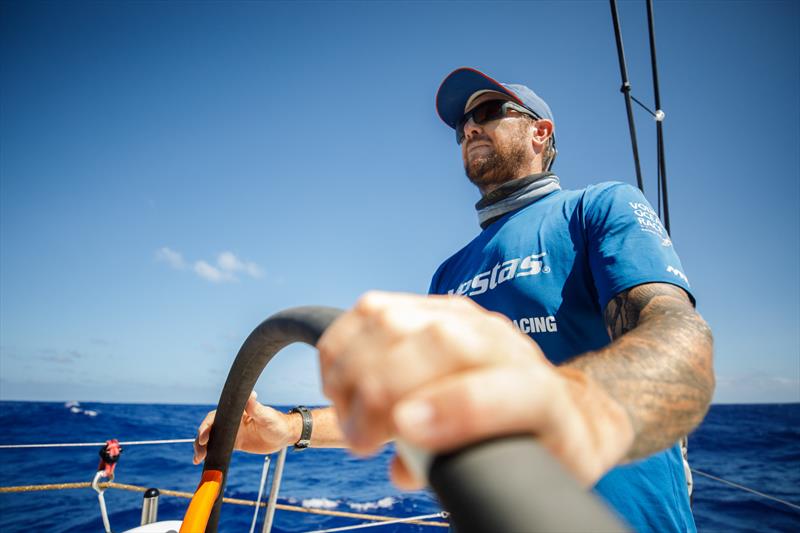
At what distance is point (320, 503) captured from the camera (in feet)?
30.2

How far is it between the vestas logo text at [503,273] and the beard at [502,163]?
56 cm

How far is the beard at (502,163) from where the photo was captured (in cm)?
178

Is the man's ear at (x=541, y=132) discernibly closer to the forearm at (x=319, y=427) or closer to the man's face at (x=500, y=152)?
the man's face at (x=500, y=152)

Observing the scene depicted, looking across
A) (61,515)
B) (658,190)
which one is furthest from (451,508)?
(61,515)

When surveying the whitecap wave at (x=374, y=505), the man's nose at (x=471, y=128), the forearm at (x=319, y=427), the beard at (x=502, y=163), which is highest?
the man's nose at (x=471, y=128)

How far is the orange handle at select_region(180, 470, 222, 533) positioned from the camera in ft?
2.80

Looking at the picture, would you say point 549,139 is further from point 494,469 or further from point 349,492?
point 349,492

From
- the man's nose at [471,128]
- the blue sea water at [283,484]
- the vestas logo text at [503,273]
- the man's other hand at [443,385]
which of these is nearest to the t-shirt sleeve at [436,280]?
the vestas logo text at [503,273]

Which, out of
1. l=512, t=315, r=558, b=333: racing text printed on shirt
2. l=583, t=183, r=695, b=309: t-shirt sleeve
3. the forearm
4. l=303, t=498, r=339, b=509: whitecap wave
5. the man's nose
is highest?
the man's nose

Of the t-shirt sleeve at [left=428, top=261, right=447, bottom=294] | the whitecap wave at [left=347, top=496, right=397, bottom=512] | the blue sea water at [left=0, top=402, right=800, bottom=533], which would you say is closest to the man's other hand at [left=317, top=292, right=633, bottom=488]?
the t-shirt sleeve at [left=428, top=261, right=447, bottom=294]

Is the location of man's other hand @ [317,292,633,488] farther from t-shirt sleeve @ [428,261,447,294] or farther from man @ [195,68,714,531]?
t-shirt sleeve @ [428,261,447,294]

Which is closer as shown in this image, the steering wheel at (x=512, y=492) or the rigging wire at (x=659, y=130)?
the steering wheel at (x=512, y=492)

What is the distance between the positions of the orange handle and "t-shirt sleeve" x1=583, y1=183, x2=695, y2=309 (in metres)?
0.99

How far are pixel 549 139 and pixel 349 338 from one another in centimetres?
189
